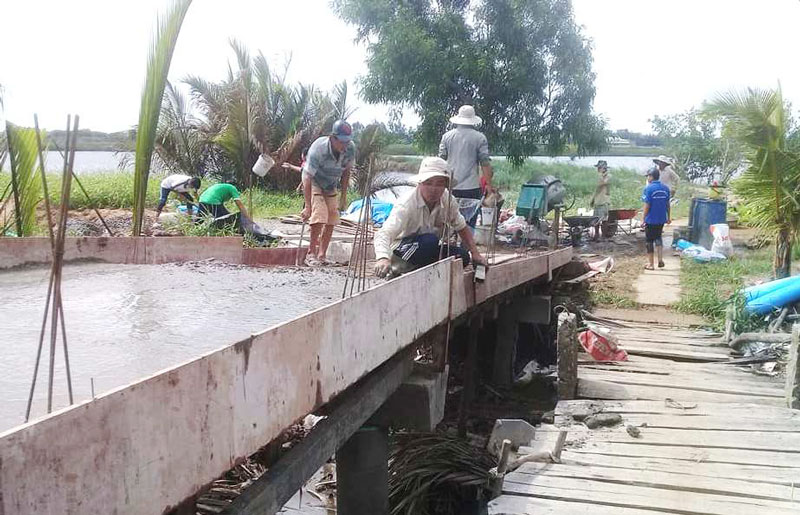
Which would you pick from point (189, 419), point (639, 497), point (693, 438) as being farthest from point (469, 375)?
point (189, 419)

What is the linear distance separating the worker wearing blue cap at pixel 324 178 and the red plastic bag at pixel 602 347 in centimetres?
251

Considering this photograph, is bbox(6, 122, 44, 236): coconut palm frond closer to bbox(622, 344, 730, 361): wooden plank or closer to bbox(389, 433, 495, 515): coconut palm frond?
bbox(389, 433, 495, 515): coconut palm frond

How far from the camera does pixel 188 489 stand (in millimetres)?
2139

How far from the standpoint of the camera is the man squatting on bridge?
485cm

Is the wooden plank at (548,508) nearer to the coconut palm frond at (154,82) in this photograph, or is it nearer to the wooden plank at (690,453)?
the wooden plank at (690,453)

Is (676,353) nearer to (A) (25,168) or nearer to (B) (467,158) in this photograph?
(B) (467,158)

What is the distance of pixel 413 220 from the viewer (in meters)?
5.05

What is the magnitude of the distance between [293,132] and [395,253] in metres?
13.2

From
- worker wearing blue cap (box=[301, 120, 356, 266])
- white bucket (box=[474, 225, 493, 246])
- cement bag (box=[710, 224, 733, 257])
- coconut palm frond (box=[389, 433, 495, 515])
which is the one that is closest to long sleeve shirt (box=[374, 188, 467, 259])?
worker wearing blue cap (box=[301, 120, 356, 266])

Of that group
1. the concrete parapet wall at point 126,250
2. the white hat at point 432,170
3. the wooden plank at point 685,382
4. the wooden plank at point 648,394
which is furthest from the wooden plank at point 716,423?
the concrete parapet wall at point 126,250

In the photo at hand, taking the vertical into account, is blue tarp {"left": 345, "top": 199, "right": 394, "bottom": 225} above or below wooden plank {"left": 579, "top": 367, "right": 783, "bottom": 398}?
above

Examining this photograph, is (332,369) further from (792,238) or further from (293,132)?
(293,132)

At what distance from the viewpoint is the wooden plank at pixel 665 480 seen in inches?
156

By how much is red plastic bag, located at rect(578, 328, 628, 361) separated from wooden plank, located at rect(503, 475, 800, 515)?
2.63m
